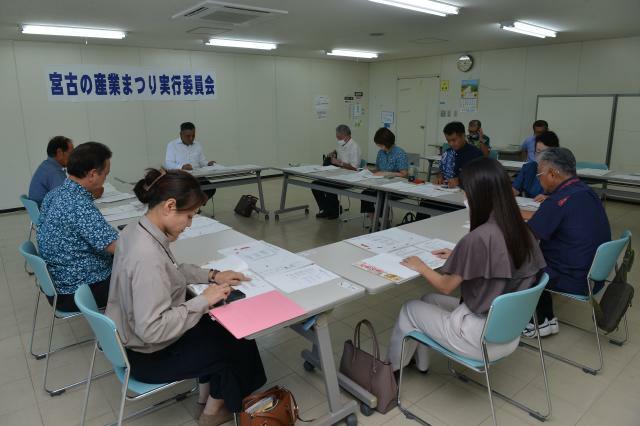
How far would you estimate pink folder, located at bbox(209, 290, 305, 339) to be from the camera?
5.30 feet

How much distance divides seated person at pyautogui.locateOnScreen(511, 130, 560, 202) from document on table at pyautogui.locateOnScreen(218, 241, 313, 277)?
2.29 m

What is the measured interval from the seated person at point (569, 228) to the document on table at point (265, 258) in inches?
57.0

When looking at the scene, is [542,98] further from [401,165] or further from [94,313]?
[94,313]

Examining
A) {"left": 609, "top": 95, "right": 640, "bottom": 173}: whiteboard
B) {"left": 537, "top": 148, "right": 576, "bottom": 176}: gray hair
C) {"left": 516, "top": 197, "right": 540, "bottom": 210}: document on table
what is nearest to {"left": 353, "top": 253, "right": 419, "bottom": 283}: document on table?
{"left": 537, "top": 148, "right": 576, "bottom": 176}: gray hair

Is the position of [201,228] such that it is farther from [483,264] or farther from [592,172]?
[592,172]

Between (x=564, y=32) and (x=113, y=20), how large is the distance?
19.5 feet

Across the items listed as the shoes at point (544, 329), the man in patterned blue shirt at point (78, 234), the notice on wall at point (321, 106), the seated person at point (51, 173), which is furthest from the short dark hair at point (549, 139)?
the notice on wall at point (321, 106)

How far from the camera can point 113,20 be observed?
4996mm

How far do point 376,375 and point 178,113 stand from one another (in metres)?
6.89

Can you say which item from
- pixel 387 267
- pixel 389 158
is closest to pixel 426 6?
pixel 389 158

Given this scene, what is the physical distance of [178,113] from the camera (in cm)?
790

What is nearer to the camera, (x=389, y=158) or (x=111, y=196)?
(x=111, y=196)

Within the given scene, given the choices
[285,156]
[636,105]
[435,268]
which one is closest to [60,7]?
[435,268]

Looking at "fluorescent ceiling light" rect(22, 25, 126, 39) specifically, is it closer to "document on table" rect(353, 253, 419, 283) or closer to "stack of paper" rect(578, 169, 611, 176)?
"document on table" rect(353, 253, 419, 283)
